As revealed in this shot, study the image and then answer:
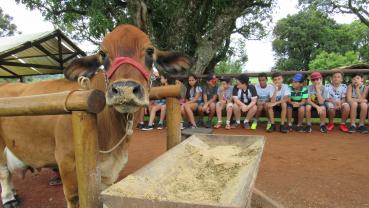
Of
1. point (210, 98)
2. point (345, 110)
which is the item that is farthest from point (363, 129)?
point (210, 98)

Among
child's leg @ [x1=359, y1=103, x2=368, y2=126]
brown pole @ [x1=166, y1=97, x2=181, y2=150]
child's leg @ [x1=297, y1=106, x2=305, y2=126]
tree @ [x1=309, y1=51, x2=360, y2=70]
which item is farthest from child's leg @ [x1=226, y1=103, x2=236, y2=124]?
tree @ [x1=309, y1=51, x2=360, y2=70]

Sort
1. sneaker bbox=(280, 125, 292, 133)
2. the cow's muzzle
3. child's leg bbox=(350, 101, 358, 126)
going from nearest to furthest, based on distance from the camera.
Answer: the cow's muzzle → child's leg bbox=(350, 101, 358, 126) → sneaker bbox=(280, 125, 292, 133)

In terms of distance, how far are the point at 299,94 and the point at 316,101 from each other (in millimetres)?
411

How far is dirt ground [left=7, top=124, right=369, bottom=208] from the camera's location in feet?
13.0

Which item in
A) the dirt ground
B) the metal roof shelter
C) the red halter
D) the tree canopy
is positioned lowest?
the dirt ground

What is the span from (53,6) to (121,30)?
1088 centimetres

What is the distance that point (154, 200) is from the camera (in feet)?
5.37

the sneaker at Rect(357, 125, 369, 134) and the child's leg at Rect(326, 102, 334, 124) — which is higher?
the child's leg at Rect(326, 102, 334, 124)

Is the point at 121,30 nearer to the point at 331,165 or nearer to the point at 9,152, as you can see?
the point at 9,152

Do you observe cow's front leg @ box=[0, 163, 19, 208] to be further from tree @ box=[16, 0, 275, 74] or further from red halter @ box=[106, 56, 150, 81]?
tree @ box=[16, 0, 275, 74]

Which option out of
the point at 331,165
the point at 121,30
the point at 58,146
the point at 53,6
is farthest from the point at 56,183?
the point at 53,6

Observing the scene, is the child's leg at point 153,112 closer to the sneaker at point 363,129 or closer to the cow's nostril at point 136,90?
the sneaker at point 363,129

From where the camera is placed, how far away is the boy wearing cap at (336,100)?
7.88 metres

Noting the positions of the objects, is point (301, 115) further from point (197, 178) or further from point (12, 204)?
point (12, 204)
